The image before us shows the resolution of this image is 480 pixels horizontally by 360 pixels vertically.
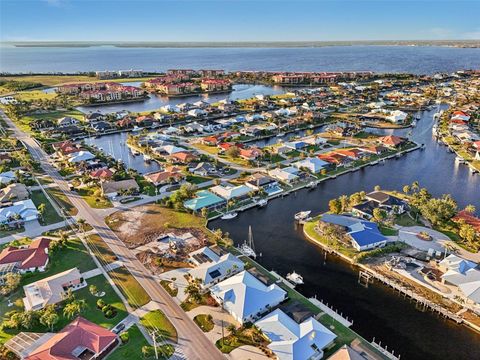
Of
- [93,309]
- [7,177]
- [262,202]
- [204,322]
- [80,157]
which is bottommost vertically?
[204,322]

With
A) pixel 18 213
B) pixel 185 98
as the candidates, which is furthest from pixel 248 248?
pixel 185 98

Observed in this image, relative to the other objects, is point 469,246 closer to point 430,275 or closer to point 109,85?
point 430,275

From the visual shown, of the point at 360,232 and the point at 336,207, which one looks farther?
the point at 336,207

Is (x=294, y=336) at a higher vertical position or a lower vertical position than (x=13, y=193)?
lower

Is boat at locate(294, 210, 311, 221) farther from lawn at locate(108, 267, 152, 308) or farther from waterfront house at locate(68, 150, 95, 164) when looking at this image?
waterfront house at locate(68, 150, 95, 164)

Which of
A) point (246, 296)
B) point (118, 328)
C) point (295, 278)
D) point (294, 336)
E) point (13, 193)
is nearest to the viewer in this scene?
point (294, 336)

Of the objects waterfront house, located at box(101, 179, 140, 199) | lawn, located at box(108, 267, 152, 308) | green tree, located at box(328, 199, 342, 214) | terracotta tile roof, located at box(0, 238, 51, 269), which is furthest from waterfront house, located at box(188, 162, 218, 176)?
terracotta tile roof, located at box(0, 238, 51, 269)

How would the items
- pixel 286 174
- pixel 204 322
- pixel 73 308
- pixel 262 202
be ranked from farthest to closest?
pixel 286 174 → pixel 262 202 → pixel 204 322 → pixel 73 308

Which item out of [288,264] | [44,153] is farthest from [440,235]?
[44,153]

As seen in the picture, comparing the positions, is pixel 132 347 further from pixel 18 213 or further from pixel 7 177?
pixel 7 177
